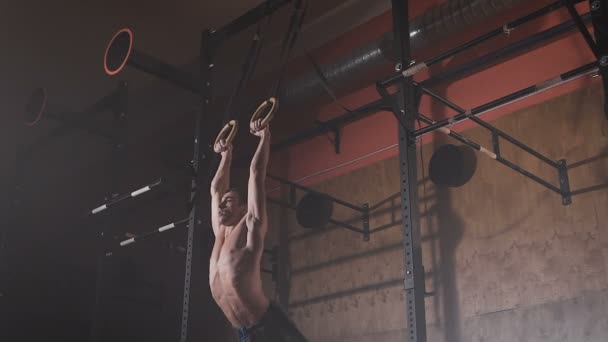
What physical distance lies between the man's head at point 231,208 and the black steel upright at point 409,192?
970 mm

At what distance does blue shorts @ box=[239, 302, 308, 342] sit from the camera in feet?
11.9

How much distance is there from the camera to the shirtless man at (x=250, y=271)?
3.58 metres

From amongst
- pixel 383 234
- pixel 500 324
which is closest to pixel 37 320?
pixel 383 234

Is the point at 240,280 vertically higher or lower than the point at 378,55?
lower

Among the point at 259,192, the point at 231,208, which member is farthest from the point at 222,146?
the point at 259,192

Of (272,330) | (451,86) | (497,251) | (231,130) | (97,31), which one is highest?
(97,31)

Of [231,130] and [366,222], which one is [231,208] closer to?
[231,130]

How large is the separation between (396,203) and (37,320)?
3.76m

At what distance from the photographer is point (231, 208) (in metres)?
3.87

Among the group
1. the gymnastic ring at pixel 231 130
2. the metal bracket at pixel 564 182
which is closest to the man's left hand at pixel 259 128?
the gymnastic ring at pixel 231 130

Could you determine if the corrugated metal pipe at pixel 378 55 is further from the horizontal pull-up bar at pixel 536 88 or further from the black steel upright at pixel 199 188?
the horizontal pull-up bar at pixel 536 88

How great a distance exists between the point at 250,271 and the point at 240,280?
2.8 inches

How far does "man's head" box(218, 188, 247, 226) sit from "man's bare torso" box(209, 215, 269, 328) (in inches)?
5.1

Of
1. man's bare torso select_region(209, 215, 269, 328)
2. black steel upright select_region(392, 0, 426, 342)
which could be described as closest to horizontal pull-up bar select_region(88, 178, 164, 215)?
man's bare torso select_region(209, 215, 269, 328)
